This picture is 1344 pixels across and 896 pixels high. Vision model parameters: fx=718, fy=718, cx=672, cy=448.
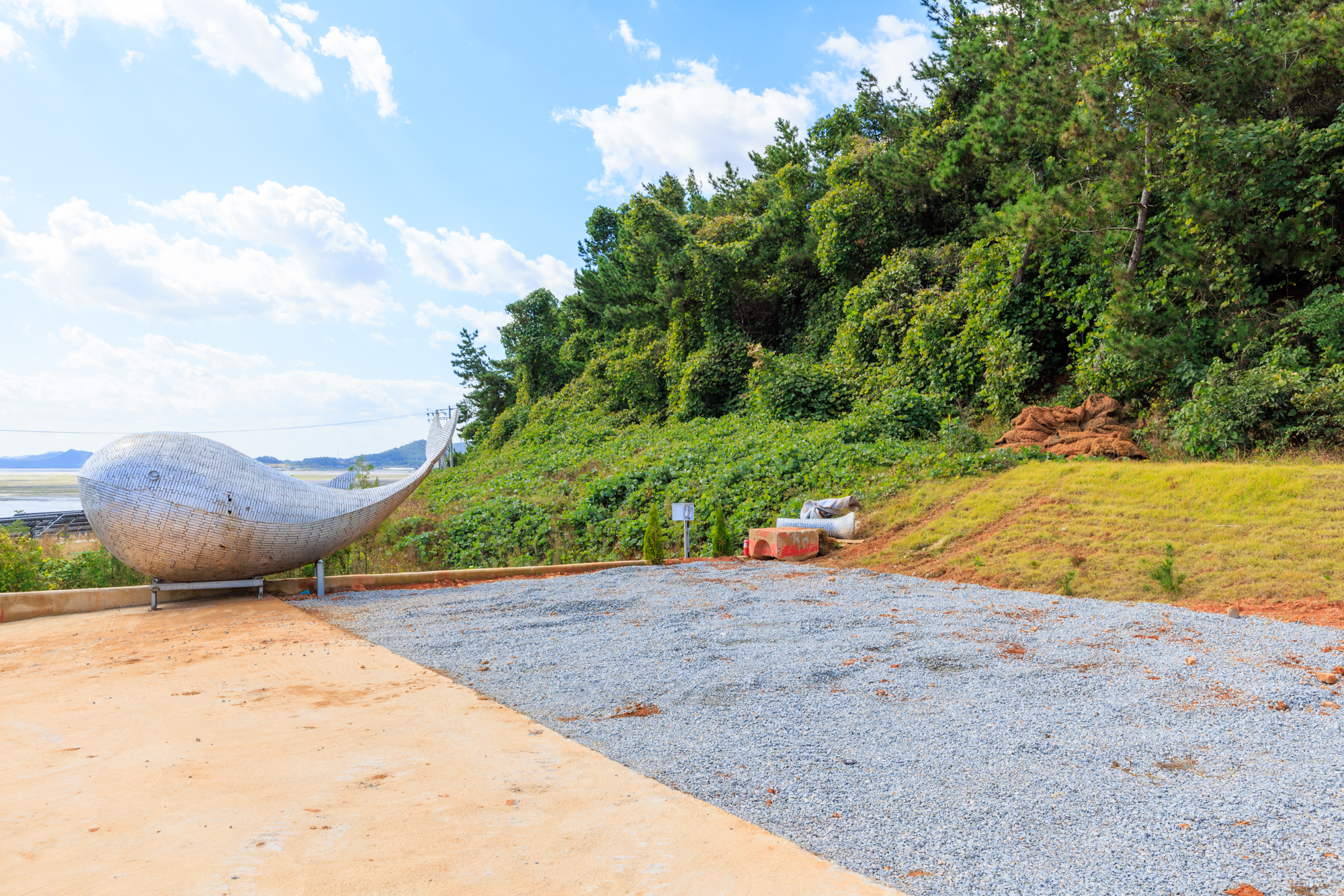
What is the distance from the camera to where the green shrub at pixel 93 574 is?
25.4ft

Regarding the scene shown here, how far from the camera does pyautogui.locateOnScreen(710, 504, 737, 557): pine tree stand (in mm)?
10133

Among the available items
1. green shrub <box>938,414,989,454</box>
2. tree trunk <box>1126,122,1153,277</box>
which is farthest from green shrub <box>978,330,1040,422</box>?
tree trunk <box>1126,122,1153,277</box>

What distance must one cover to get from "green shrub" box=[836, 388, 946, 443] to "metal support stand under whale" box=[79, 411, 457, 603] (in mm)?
8955

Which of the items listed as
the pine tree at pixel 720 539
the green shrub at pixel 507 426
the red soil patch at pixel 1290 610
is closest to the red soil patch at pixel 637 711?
the red soil patch at pixel 1290 610

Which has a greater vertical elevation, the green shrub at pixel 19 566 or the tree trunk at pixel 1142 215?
the tree trunk at pixel 1142 215

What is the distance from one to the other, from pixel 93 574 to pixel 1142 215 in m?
15.7

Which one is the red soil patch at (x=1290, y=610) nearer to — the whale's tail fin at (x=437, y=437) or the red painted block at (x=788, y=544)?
the red painted block at (x=788, y=544)

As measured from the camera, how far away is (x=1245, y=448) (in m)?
9.45

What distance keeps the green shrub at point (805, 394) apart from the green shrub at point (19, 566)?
44.7 ft

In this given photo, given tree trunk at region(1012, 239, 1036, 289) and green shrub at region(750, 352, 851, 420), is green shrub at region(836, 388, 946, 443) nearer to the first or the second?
tree trunk at region(1012, 239, 1036, 289)

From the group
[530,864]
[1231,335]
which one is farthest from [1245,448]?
[530,864]

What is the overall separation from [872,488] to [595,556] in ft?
15.0

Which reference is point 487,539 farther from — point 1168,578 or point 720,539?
point 1168,578

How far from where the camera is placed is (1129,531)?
7781mm
